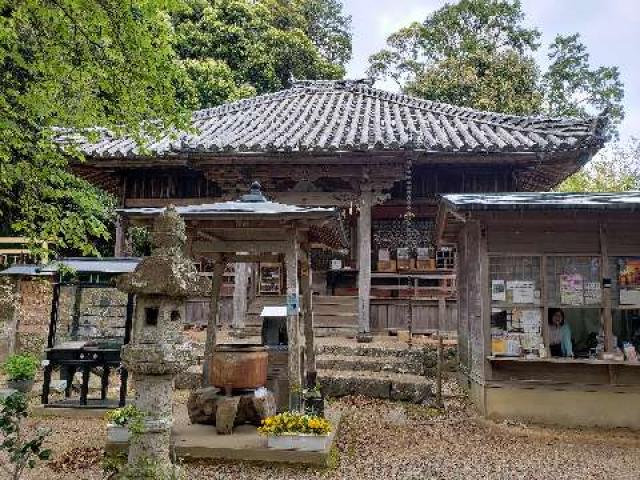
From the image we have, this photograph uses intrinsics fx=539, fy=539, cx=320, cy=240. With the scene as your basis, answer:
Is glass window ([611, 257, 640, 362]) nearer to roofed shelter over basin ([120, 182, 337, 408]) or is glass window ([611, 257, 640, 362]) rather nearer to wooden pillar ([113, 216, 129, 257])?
roofed shelter over basin ([120, 182, 337, 408])

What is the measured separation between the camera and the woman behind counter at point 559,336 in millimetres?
8250

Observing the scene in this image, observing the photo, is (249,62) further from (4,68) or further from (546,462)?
(546,462)

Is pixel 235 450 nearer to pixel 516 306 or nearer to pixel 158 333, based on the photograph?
pixel 158 333

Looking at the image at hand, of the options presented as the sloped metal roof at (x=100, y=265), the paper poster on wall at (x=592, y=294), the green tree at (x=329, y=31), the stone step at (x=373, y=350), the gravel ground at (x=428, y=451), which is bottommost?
the gravel ground at (x=428, y=451)

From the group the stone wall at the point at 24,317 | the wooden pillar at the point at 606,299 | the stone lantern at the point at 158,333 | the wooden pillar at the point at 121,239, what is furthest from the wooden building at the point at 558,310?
the stone wall at the point at 24,317

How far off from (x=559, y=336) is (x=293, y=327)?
167 inches

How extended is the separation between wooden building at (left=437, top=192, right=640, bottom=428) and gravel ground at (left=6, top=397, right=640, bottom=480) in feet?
1.45

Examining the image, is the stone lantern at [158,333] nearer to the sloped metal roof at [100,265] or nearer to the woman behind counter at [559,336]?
the sloped metal roof at [100,265]

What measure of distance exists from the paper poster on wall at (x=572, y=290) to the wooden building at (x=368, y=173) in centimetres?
375

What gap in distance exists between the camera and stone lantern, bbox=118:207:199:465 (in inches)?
192

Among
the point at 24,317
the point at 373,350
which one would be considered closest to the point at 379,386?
the point at 373,350

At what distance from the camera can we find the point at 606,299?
8180 mm

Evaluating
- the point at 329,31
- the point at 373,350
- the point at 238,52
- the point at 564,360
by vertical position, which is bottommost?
the point at 373,350

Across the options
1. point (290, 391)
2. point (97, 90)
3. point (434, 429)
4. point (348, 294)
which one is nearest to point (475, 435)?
point (434, 429)
